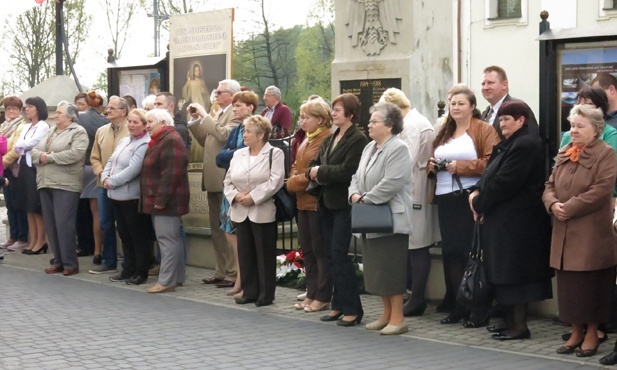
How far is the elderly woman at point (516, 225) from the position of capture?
874 cm

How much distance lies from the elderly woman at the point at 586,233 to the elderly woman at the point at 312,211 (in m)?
2.57

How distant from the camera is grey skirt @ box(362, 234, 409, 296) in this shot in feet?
29.7

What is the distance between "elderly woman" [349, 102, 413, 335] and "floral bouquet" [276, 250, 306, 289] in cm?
262

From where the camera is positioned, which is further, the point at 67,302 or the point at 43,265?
the point at 43,265

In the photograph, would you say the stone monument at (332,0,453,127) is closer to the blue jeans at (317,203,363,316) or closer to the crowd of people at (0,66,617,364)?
the crowd of people at (0,66,617,364)

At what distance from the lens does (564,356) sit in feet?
26.6

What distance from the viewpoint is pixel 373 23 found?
12211mm

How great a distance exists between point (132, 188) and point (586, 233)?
5.48 m

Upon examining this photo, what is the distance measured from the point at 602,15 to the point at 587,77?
27.4 meters

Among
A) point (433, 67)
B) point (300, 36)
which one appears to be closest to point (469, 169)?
point (433, 67)

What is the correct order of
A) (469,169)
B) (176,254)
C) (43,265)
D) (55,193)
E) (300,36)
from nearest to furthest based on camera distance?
(469,169) < (176,254) < (55,193) < (43,265) < (300,36)

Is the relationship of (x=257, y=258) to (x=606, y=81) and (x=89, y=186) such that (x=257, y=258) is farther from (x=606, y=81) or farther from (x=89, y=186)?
(x=89, y=186)

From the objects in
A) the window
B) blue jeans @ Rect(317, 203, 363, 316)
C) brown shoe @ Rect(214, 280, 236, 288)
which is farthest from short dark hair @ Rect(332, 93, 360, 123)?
the window

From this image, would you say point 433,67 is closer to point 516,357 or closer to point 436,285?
point 436,285
